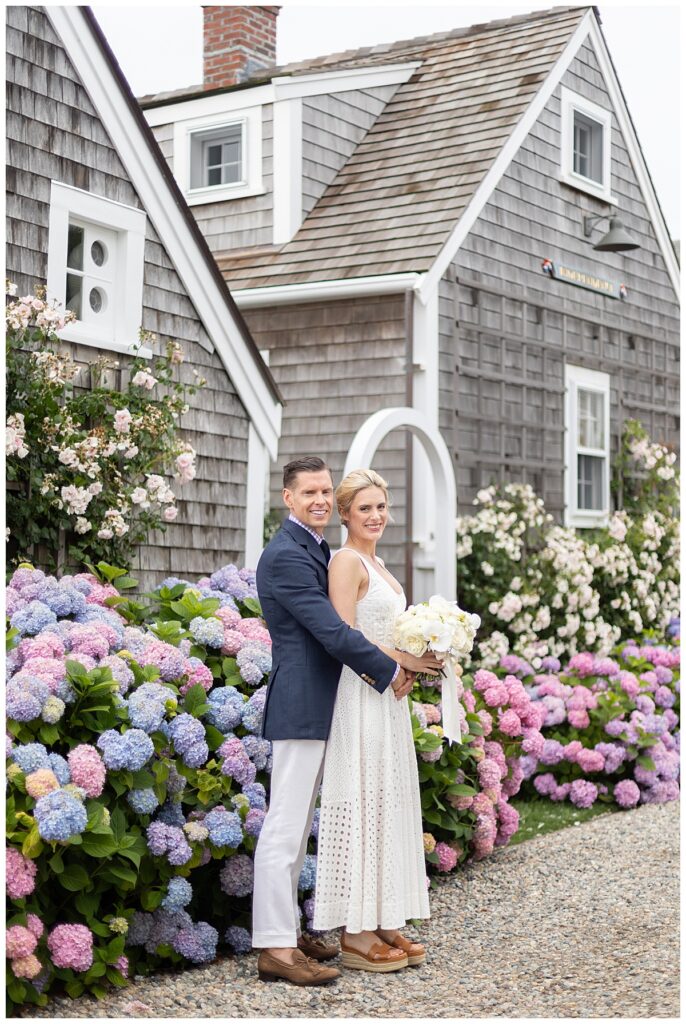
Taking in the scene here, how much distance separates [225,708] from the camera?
5137 millimetres

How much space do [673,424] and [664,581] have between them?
2.80 metres

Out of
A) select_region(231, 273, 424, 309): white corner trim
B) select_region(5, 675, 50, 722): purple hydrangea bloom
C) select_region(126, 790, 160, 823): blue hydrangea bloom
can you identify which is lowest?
select_region(126, 790, 160, 823): blue hydrangea bloom

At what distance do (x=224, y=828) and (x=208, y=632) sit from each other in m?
1.06

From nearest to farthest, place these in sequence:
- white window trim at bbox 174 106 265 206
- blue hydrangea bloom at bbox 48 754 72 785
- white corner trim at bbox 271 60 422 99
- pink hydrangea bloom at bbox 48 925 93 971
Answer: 1. pink hydrangea bloom at bbox 48 925 93 971
2. blue hydrangea bloom at bbox 48 754 72 785
3. white corner trim at bbox 271 60 422 99
4. white window trim at bbox 174 106 265 206

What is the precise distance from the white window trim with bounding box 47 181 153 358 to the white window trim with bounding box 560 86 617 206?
6.29 meters

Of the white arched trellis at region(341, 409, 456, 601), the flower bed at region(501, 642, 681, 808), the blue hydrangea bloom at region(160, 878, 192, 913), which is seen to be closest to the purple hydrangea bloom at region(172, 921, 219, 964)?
the blue hydrangea bloom at region(160, 878, 192, 913)

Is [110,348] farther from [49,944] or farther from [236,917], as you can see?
[49,944]

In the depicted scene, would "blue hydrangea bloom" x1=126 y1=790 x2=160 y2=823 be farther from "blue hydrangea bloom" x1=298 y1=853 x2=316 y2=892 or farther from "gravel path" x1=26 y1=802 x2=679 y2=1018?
"blue hydrangea bloom" x1=298 y1=853 x2=316 y2=892

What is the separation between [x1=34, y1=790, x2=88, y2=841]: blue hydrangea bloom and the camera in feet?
13.3

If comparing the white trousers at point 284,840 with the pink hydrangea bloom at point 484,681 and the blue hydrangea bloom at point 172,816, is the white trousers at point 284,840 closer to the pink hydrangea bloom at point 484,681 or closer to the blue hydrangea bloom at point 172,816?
the blue hydrangea bloom at point 172,816

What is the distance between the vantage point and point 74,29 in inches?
280

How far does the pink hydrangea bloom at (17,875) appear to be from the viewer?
4035 mm

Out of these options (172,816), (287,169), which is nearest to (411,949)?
(172,816)

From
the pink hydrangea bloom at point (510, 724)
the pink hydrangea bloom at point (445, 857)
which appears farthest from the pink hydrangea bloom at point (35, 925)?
the pink hydrangea bloom at point (510, 724)
